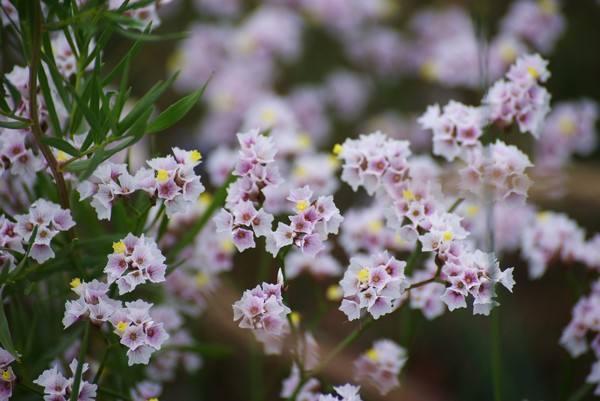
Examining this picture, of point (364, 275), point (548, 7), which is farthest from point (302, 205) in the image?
point (548, 7)

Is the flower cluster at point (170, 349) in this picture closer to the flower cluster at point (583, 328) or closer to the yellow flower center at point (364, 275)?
the yellow flower center at point (364, 275)

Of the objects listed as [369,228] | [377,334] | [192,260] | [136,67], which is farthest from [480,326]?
[136,67]

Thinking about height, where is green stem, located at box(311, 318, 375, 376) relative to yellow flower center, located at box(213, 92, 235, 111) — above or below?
below

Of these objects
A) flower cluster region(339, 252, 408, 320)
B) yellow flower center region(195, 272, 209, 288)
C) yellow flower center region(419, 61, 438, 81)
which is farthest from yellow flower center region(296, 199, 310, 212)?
yellow flower center region(419, 61, 438, 81)

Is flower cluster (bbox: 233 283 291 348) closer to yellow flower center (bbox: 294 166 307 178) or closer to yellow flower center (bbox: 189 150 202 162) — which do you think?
yellow flower center (bbox: 189 150 202 162)

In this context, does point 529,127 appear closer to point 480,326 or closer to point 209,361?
point 480,326

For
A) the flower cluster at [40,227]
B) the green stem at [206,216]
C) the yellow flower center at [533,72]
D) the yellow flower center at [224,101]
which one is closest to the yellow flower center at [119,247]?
the flower cluster at [40,227]

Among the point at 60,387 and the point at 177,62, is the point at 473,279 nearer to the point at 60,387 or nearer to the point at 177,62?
the point at 60,387
